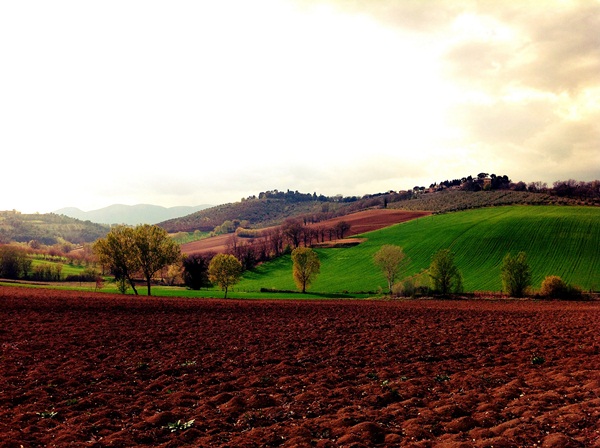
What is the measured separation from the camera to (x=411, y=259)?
11650cm

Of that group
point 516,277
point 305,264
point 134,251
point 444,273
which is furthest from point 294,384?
point 305,264

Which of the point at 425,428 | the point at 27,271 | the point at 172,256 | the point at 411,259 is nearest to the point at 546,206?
the point at 411,259

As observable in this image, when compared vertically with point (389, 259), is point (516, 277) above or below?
below

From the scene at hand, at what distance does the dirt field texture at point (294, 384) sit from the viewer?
13.4m

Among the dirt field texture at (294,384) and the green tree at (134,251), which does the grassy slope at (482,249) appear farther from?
the dirt field texture at (294,384)

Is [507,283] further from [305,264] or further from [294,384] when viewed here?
[294,384]

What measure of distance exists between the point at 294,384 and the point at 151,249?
6165cm

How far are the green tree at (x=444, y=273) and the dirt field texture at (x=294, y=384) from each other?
45.2 metres

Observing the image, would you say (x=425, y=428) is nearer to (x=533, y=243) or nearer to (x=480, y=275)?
(x=480, y=275)

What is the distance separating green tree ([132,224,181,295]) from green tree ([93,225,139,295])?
2.86 feet

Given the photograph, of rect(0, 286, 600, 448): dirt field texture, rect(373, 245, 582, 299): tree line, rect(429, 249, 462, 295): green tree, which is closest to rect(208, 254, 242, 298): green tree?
rect(373, 245, 582, 299): tree line

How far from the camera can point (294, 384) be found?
19.3m

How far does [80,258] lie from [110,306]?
140m

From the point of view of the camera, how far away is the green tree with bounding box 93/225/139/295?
7162 cm
